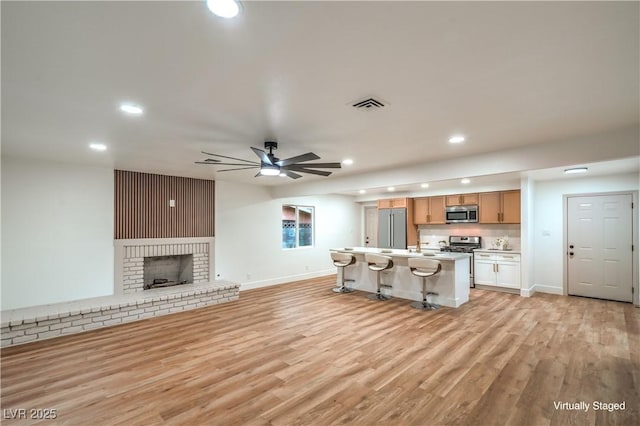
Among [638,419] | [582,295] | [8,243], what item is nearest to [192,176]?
[8,243]

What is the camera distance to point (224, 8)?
56.6 inches

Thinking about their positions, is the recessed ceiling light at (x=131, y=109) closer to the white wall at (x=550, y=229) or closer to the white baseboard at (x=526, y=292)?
the white baseboard at (x=526, y=292)

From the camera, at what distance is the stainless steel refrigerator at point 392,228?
340 inches

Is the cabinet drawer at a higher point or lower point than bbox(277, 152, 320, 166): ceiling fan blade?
lower

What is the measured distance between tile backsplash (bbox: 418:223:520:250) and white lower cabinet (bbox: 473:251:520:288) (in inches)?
25.1

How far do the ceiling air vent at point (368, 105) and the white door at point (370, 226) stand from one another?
7.71 metres

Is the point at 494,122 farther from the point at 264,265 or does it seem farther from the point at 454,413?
the point at 264,265

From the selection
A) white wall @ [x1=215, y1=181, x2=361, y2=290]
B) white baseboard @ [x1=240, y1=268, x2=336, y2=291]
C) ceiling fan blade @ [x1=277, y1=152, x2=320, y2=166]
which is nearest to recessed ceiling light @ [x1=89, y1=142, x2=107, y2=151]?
ceiling fan blade @ [x1=277, y1=152, x2=320, y2=166]

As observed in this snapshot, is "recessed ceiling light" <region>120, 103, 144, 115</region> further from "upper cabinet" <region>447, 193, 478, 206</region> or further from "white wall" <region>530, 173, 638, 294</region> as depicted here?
"white wall" <region>530, 173, 638, 294</region>

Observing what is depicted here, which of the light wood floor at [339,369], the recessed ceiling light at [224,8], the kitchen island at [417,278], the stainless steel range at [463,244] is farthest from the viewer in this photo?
the stainless steel range at [463,244]

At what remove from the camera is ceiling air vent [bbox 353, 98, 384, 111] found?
2531 mm

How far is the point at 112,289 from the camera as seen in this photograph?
5445 millimetres

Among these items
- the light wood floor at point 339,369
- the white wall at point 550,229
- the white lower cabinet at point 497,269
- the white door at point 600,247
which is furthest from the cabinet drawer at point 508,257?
the light wood floor at point 339,369

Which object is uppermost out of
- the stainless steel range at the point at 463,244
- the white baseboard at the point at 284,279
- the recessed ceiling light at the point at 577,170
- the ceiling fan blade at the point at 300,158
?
the recessed ceiling light at the point at 577,170
